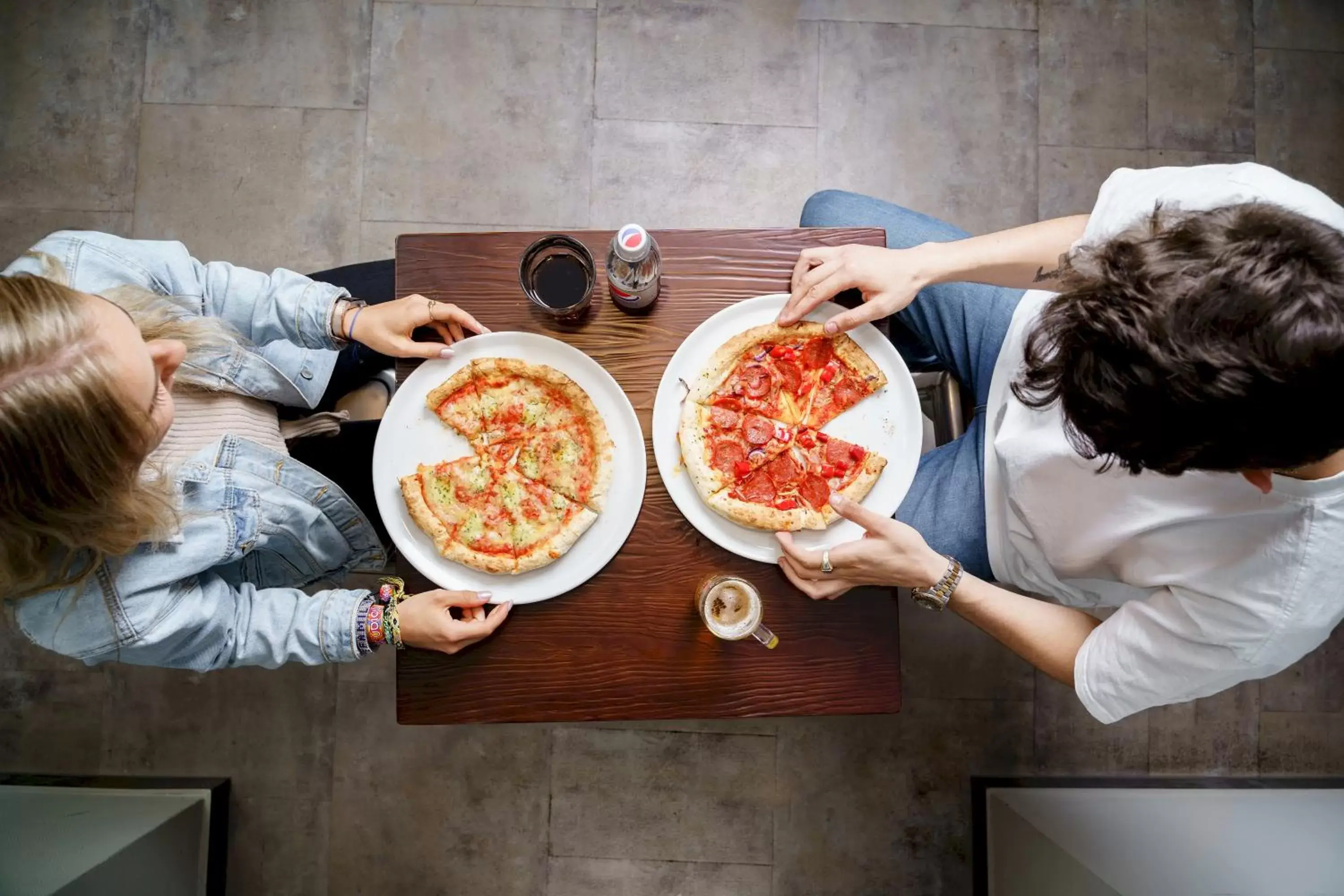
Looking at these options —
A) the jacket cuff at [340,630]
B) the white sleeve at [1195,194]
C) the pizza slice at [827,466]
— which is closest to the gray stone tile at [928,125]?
the white sleeve at [1195,194]

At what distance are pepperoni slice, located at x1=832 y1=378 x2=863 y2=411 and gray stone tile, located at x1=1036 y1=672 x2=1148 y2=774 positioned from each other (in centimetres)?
152

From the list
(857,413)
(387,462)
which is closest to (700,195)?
(857,413)

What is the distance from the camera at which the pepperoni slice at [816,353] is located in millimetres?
1562

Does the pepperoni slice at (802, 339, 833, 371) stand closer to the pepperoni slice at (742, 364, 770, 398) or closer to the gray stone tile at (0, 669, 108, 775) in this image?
the pepperoni slice at (742, 364, 770, 398)

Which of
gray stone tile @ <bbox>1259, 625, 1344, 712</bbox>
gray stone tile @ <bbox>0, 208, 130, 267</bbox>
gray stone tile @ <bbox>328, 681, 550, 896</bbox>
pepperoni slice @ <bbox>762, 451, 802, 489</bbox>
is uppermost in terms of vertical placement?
gray stone tile @ <bbox>0, 208, 130, 267</bbox>

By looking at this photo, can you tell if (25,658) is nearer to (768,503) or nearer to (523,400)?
(523,400)

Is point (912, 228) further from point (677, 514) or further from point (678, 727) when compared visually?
point (678, 727)

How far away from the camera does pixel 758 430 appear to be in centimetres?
156

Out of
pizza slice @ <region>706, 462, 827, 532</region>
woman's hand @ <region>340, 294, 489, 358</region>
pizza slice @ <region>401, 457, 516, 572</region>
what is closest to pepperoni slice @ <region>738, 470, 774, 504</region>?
pizza slice @ <region>706, 462, 827, 532</region>

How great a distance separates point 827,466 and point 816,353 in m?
0.22

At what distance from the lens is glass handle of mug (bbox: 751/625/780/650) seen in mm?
1493

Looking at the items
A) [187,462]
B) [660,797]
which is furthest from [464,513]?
[660,797]

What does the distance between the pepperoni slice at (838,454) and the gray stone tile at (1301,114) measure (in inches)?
85.6

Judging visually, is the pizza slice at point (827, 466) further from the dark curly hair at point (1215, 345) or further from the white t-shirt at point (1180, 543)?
the dark curly hair at point (1215, 345)
